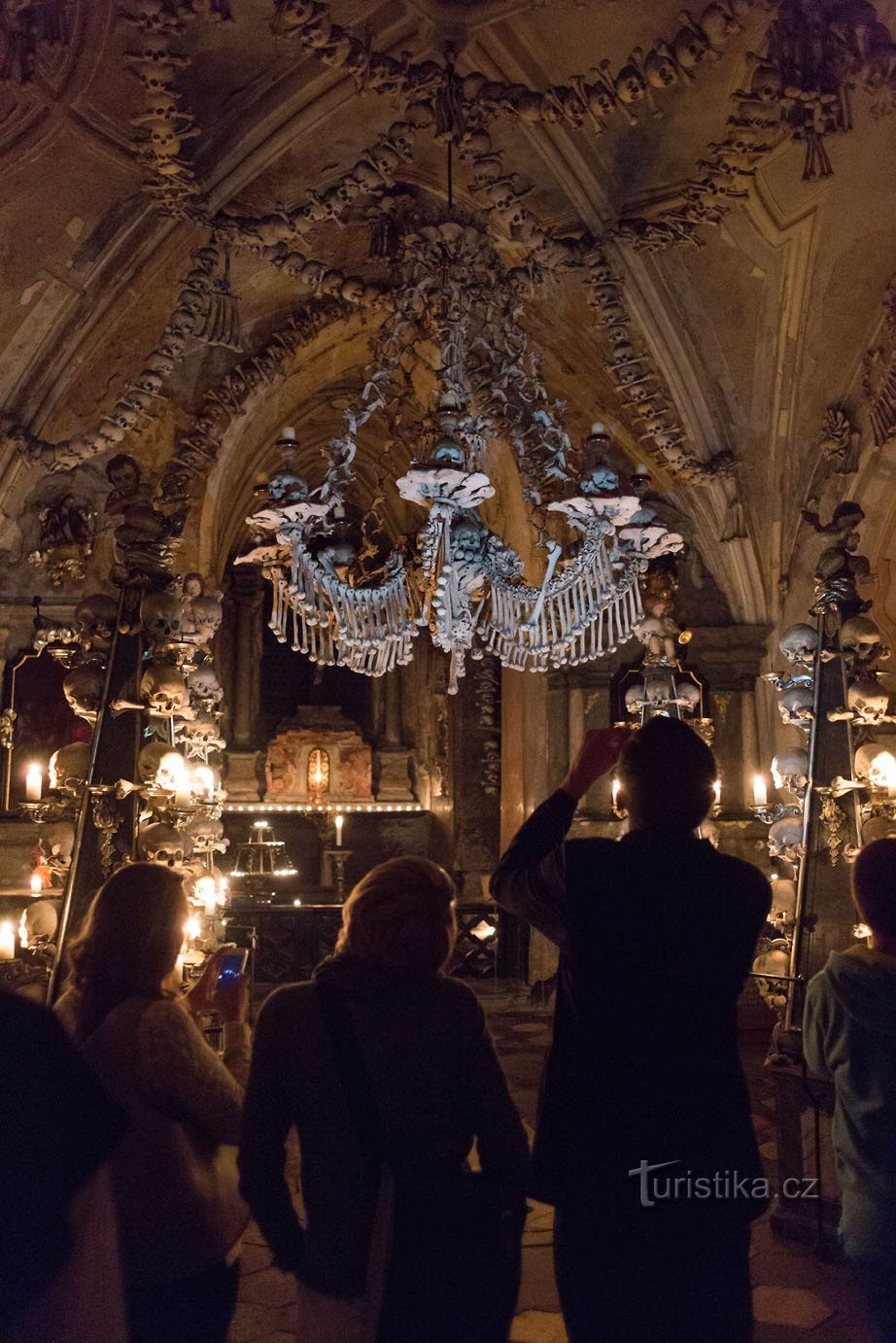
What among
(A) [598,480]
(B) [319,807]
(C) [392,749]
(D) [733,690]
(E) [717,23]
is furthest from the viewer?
(C) [392,749]

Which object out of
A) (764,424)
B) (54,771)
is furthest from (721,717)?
(54,771)

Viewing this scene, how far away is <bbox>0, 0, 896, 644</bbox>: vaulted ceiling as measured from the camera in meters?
4.96

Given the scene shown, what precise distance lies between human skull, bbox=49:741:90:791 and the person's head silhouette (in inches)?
119

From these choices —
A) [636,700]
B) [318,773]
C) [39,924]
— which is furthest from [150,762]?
[318,773]

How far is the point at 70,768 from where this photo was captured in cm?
408

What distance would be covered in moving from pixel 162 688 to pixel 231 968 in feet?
7.62

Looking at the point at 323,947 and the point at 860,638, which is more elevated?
the point at 860,638

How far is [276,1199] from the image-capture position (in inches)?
58.4

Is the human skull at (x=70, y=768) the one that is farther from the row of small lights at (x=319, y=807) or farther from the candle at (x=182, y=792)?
the row of small lights at (x=319, y=807)

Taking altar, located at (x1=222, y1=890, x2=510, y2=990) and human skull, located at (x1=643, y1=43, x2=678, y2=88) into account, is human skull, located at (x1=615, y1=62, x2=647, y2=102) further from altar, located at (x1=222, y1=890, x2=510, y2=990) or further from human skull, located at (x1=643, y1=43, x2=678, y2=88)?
altar, located at (x1=222, y1=890, x2=510, y2=990)

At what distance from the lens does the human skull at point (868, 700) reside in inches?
156

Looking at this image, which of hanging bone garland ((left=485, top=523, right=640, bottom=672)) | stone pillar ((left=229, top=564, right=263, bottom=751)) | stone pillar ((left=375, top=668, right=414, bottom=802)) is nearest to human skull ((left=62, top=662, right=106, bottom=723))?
hanging bone garland ((left=485, top=523, right=640, bottom=672))

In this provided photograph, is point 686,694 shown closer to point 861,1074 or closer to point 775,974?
point 775,974

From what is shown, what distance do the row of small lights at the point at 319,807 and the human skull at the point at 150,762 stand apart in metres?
7.79
